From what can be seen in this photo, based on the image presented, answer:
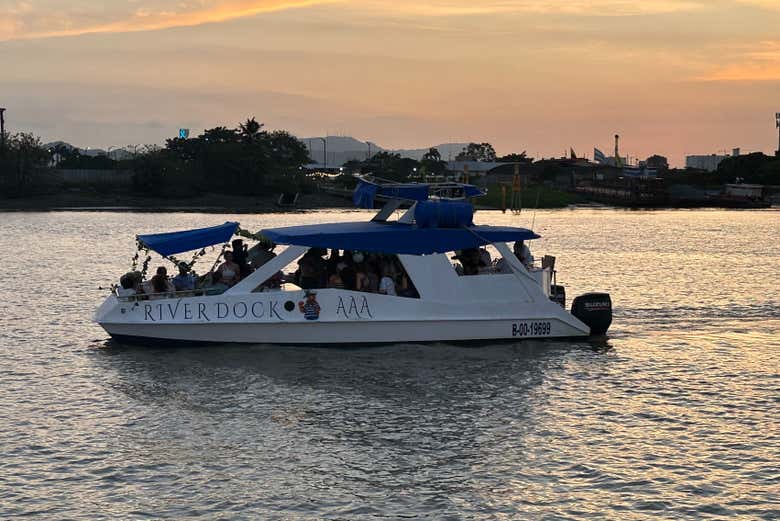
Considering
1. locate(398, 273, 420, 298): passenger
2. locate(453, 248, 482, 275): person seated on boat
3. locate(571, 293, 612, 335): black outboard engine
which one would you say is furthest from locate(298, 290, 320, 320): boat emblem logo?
locate(571, 293, 612, 335): black outboard engine

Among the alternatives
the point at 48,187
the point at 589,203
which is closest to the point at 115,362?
the point at 48,187

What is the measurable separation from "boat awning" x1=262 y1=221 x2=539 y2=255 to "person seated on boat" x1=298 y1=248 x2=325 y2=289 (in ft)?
1.14

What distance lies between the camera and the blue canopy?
2317 cm

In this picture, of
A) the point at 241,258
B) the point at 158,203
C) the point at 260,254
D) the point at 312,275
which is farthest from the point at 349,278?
the point at 158,203

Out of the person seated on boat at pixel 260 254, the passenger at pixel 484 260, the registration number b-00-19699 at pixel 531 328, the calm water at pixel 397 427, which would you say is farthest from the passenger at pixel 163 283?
the registration number b-00-19699 at pixel 531 328

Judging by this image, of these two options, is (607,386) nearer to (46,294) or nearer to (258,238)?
(258,238)

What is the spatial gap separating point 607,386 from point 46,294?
22.0 metres

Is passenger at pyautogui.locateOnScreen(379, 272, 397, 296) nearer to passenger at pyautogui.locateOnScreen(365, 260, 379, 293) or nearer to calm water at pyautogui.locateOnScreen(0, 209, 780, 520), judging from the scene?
passenger at pyautogui.locateOnScreen(365, 260, 379, 293)

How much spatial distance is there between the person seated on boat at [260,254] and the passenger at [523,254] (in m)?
5.98

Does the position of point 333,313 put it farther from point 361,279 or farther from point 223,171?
point 223,171

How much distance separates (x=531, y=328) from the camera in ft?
77.4

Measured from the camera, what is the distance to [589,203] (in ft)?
499

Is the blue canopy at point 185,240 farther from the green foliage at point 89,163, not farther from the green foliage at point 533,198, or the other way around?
the green foliage at point 89,163

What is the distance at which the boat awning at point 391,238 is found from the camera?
74.4 ft
